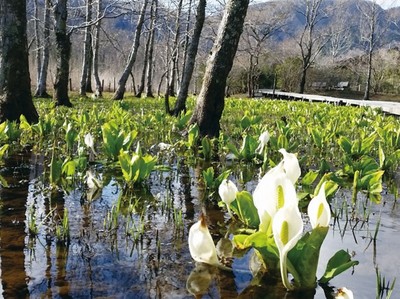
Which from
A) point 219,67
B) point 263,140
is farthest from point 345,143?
point 219,67

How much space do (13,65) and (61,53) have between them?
15.8 ft

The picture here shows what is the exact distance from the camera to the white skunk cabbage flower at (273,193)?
1404 mm

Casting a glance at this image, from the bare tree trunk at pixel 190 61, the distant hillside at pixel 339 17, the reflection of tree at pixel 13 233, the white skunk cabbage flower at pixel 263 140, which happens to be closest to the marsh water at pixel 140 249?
the reflection of tree at pixel 13 233

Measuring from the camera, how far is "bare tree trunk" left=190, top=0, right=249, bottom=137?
5.28 meters

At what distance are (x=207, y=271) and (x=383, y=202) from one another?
1.71 meters

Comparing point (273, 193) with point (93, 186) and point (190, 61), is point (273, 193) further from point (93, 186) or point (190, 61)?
point (190, 61)

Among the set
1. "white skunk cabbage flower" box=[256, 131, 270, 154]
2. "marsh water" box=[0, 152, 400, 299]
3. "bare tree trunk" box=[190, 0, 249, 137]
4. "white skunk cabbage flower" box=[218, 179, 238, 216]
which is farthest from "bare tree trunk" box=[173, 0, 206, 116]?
"white skunk cabbage flower" box=[218, 179, 238, 216]

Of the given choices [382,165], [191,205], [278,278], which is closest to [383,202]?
[382,165]

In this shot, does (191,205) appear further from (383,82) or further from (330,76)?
(330,76)

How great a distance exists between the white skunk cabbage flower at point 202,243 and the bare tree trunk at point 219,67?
403cm

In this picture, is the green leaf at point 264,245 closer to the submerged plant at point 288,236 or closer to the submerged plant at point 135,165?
the submerged plant at point 288,236

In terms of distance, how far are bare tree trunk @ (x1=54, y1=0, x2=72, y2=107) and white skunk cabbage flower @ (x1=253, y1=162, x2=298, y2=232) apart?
376 inches

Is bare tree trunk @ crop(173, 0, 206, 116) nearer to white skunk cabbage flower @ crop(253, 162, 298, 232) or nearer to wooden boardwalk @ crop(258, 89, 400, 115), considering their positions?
wooden boardwalk @ crop(258, 89, 400, 115)

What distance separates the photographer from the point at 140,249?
1951 millimetres
